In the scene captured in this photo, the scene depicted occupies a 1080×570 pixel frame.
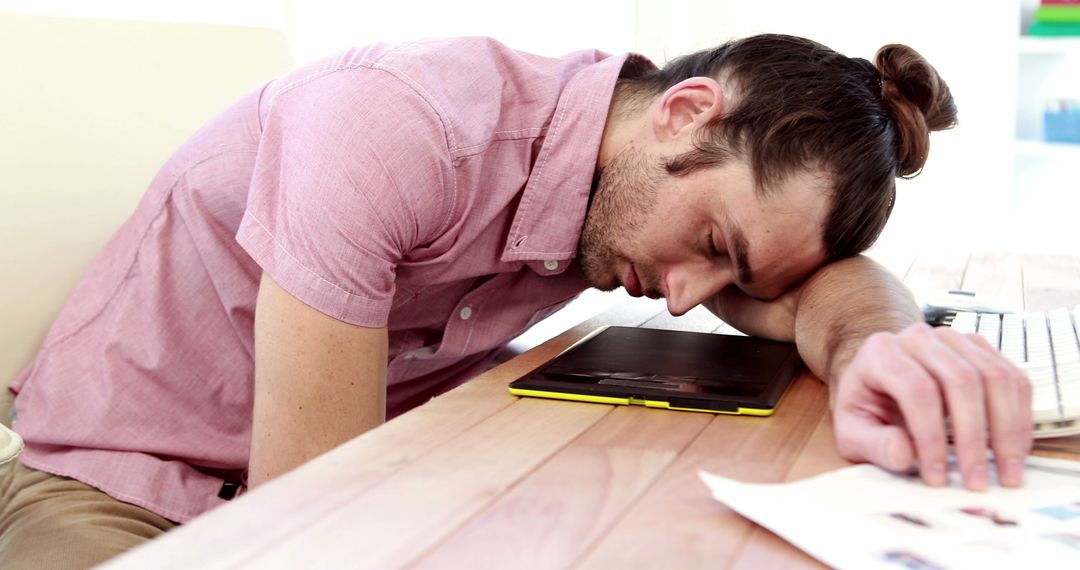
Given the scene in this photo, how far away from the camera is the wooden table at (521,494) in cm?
59

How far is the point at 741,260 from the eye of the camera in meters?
1.20

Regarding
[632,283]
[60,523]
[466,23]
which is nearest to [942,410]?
[632,283]

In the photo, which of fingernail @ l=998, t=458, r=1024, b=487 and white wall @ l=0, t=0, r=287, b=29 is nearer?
fingernail @ l=998, t=458, r=1024, b=487

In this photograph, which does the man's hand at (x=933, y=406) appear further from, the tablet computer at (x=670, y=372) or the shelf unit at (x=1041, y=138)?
the shelf unit at (x=1041, y=138)

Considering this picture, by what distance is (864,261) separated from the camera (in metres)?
1.27

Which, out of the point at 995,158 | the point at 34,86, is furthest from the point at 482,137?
the point at 995,158

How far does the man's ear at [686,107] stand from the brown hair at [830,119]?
17 mm

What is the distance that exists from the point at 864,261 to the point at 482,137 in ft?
1.53

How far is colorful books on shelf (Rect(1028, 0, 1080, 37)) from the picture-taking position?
339cm

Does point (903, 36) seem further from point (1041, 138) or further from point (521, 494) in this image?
point (521, 494)

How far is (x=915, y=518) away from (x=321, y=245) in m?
0.61

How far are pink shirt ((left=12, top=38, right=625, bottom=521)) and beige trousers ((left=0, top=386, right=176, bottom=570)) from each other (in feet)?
0.06

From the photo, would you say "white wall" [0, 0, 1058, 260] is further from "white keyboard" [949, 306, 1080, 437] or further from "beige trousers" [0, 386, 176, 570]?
"white keyboard" [949, 306, 1080, 437]

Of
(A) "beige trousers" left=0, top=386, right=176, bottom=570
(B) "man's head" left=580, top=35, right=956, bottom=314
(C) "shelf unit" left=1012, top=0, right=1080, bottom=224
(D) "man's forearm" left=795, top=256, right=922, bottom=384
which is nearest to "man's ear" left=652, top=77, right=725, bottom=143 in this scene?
(B) "man's head" left=580, top=35, right=956, bottom=314
